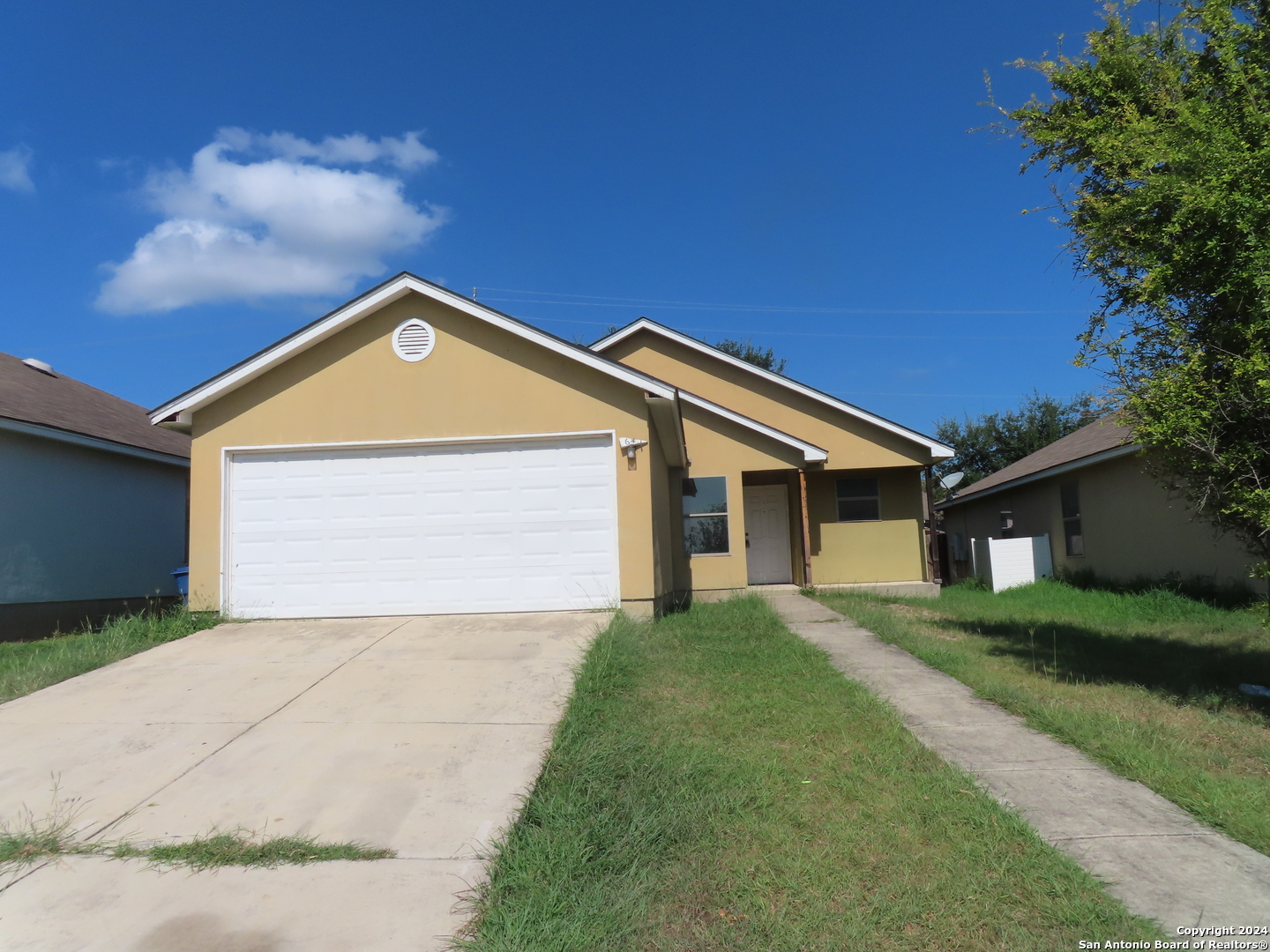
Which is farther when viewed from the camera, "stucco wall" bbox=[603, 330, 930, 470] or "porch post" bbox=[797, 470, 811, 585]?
"stucco wall" bbox=[603, 330, 930, 470]

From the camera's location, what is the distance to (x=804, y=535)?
49.1 ft

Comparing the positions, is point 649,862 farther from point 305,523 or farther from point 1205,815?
point 305,523

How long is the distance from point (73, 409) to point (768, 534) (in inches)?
516

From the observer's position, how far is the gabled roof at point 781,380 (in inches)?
602

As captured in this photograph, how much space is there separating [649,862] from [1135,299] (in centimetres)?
583

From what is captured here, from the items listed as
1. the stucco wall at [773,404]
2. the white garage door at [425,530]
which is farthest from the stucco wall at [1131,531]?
the white garage door at [425,530]

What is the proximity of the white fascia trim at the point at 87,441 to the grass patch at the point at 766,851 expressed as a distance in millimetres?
10286

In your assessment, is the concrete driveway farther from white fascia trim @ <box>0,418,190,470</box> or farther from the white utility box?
the white utility box

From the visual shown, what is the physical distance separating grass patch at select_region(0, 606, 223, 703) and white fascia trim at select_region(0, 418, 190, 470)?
3.17 meters

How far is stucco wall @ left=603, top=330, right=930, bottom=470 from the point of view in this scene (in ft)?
51.3

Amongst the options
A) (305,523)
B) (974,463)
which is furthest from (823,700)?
(974,463)

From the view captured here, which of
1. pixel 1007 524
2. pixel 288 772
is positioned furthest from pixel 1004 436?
pixel 288 772

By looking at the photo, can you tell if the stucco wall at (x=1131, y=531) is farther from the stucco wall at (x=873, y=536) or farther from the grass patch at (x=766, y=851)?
the grass patch at (x=766, y=851)

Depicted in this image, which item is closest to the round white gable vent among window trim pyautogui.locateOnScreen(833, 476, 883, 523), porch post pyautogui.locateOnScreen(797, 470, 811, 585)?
porch post pyautogui.locateOnScreen(797, 470, 811, 585)
